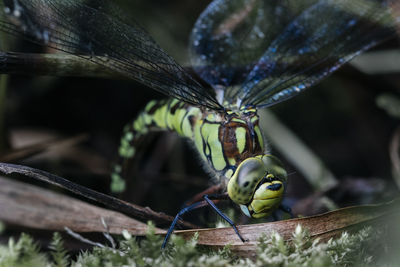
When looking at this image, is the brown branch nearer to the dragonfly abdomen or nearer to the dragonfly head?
the dragonfly head

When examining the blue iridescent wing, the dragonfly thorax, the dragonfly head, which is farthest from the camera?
the blue iridescent wing

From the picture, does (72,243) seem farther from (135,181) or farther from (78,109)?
(78,109)

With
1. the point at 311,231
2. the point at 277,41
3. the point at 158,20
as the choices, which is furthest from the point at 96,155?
the point at 311,231

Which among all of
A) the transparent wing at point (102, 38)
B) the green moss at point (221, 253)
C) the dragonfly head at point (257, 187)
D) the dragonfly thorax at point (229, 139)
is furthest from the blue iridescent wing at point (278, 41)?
the green moss at point (221, 253)

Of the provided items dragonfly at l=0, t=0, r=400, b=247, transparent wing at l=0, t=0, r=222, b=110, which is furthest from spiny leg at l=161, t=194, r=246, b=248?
transparent wing at l=0, t=0, r=222, b=110

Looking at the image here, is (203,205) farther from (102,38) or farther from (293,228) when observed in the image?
(102,38)

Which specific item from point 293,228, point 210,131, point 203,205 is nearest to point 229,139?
point 210,131
